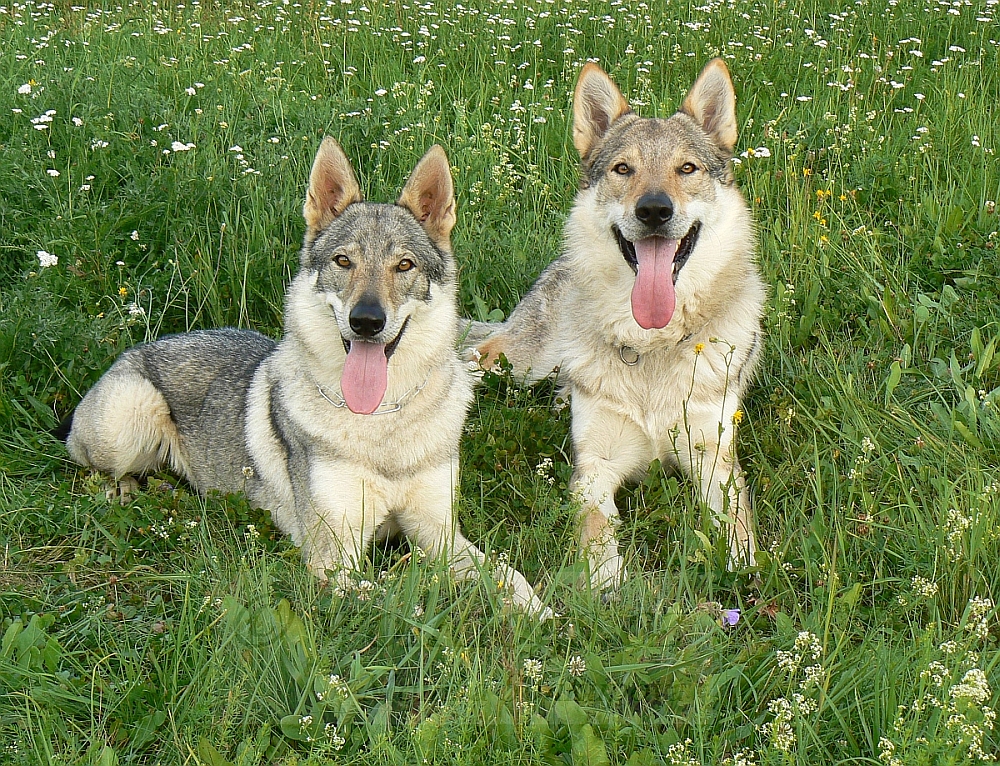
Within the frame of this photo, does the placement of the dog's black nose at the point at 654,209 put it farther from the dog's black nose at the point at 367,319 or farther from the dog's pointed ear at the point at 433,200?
the dog's black nose at the point at 367,319

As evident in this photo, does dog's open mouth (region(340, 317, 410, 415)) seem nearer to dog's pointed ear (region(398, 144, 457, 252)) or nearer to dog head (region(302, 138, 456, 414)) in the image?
dog head (region(302, 138, 456, 414))

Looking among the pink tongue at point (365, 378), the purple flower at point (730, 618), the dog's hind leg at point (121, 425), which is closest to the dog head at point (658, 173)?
the pink tongue at point (365, 378)

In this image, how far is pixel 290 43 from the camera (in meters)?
7.43

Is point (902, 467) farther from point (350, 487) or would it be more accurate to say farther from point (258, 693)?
point (258, 693)

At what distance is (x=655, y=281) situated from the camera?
4.01 meters

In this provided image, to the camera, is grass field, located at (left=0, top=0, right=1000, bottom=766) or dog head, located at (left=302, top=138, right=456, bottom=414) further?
dog head, located at (left=302, top=138, right=456, bottom=414)

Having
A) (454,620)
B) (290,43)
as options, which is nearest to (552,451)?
(454,620)

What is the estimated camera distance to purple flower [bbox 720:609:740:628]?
300 centimetres

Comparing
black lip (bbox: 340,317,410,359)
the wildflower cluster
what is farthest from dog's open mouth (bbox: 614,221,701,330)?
the wildflower cluster

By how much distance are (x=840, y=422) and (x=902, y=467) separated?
43cm

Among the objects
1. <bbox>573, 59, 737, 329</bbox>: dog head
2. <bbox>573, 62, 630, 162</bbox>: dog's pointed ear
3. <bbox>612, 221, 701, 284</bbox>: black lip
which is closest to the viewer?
<bbox>573, 59, 737, 329</bbox>: dog head

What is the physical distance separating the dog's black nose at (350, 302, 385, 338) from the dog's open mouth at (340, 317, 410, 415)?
0.36ft

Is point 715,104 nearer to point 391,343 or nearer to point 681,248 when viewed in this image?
point 681,248

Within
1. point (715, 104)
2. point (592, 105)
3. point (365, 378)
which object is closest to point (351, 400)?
point (365, 378)
